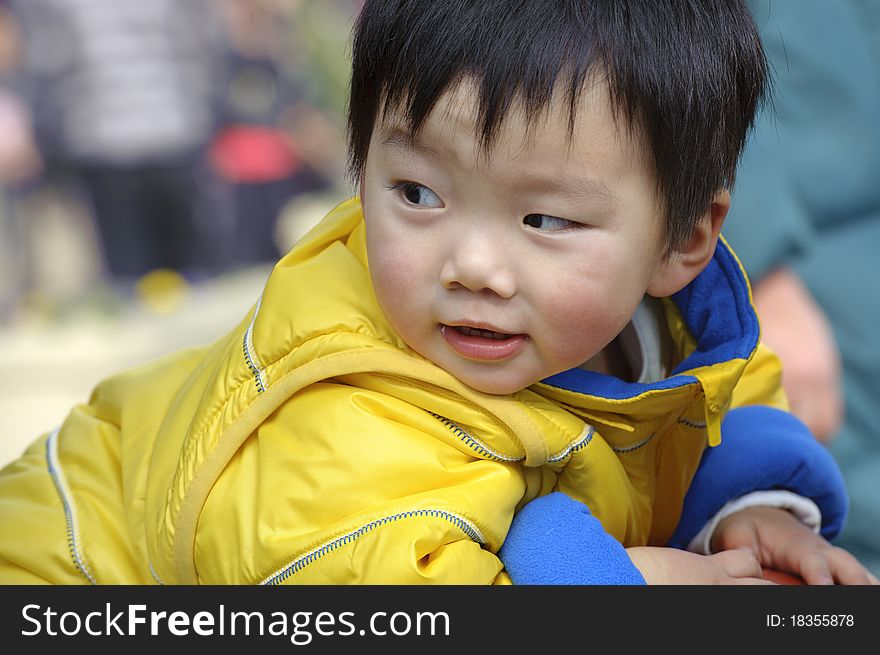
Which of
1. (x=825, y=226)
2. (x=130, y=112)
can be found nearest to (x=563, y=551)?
(x=825, y=226)

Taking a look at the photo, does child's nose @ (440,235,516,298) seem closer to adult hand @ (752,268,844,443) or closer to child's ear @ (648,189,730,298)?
child's ear @ (648,189,730,298)

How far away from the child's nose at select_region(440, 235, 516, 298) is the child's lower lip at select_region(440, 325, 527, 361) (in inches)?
2.2

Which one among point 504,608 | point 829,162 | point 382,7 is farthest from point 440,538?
point 829,162

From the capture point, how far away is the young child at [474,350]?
89 cm

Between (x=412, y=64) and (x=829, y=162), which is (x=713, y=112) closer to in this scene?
(x=412, y=64)

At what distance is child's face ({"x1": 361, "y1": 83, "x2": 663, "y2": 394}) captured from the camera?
0.88 metres

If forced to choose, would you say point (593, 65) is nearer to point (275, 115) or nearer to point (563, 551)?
point (563, 551)

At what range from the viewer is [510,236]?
90cm

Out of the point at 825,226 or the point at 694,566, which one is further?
the point at 825,226

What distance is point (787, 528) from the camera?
1176 mm

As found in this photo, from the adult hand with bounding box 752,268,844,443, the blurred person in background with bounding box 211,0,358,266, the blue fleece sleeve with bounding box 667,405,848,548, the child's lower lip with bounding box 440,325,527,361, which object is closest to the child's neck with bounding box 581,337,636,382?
the blue fleece sleeve with bounding box 667,405,848,548

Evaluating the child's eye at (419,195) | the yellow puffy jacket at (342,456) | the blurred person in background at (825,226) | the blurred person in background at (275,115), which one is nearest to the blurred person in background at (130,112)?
the blurred person in background at (275,115)

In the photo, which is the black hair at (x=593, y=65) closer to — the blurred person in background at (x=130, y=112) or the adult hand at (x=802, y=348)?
the adult hand at (x=802, y=348)

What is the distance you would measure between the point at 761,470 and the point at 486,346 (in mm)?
405
